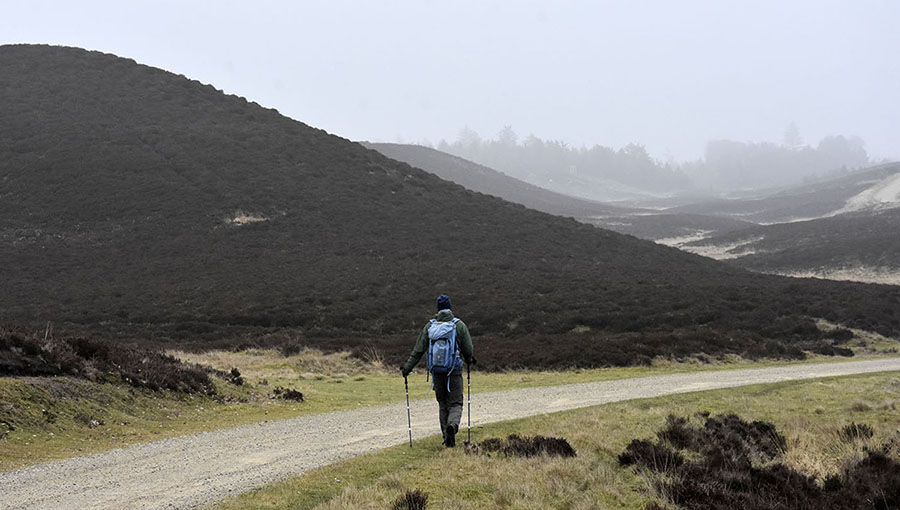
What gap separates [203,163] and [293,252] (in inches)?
777

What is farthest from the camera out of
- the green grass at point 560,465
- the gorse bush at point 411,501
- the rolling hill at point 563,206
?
the rolling hill at point 563,206

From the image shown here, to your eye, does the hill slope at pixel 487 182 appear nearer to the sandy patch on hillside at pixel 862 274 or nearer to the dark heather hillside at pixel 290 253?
the sandy patch on hillside at pixel 862 274

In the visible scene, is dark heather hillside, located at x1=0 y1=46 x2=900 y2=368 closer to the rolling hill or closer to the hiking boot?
the hiking boot

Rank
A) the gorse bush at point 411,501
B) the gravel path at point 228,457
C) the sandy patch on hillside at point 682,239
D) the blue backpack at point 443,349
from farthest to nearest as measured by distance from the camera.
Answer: the sandy patch on hillside at point 682,239 → the blue backpack at point 443,349 → the gravel path at point 228,457 → the gorse bush at point 411,501

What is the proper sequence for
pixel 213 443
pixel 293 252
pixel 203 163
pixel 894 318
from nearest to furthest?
1. pixel 213 443
2. pixel 894 318
3. pixel 293 252
4. pixel 203 163

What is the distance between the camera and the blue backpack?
396 inches

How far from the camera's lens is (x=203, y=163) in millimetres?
64625

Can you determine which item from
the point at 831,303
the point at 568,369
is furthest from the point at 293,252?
the point at 831,303

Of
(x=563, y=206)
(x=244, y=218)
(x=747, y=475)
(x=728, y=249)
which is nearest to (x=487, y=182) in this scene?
(x=563, y=206)

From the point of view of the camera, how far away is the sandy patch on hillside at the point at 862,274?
62.4 m

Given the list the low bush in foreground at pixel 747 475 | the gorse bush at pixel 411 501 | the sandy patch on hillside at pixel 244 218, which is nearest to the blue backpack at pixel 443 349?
the gorse bush at pixel 411 501

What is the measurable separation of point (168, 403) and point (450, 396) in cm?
764

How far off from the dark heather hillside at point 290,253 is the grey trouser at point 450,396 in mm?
15157

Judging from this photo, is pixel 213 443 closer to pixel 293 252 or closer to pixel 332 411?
pixel 332 411
